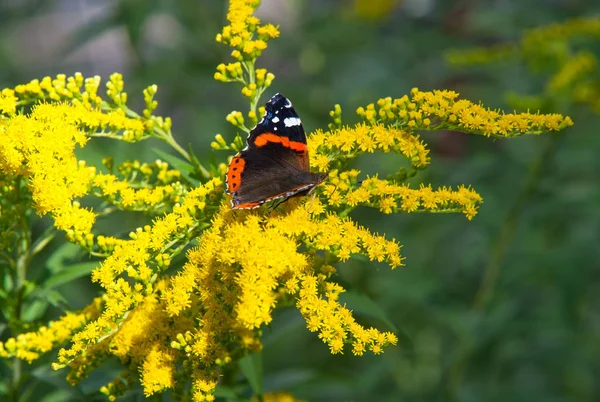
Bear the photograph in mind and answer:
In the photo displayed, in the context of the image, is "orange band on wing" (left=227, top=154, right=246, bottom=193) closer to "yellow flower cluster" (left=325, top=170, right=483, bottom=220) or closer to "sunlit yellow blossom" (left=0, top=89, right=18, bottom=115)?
"yellow flower cluster" (left=325, top=170, right=483, bottom=220)

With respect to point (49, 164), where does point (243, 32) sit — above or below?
above

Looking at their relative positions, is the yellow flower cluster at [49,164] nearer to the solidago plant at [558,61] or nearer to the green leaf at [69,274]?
the green leaf at [69,274]

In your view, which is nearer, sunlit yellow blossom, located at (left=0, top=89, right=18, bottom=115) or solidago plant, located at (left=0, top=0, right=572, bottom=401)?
solidago plant, located at (left=0, top=0, right=572, bottom=401)

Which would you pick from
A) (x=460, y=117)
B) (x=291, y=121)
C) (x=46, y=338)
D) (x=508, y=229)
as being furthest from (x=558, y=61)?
(x=46, y=338)

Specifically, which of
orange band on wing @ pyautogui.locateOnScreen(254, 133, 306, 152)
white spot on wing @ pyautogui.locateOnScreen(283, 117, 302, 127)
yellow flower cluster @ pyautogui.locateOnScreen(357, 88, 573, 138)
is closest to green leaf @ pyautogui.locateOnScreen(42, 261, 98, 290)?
orange band on wing @ pyautogui.locateOnScreen(254, 133, 306, 152)

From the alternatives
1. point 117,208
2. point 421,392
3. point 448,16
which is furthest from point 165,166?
point 448,16

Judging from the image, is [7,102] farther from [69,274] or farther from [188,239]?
[188,239]

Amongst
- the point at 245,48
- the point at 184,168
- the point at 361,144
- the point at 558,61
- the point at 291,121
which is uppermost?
the point at 558,61
